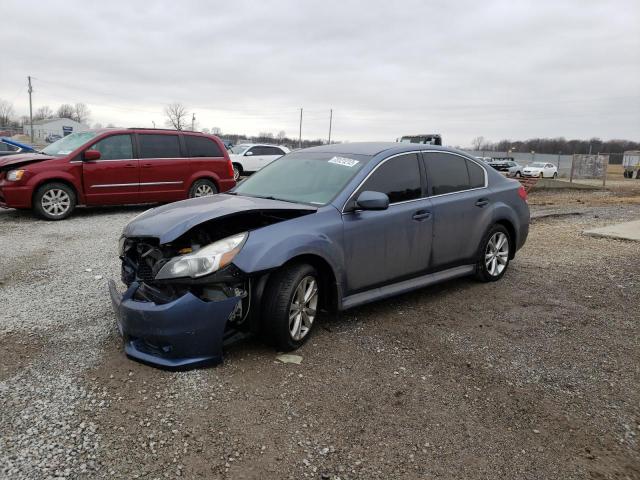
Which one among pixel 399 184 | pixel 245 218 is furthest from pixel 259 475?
pixel 399 184

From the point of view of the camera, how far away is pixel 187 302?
3354mm

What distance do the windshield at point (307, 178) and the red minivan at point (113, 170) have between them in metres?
5.74

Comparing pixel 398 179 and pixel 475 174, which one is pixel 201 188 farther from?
pixel 398 179

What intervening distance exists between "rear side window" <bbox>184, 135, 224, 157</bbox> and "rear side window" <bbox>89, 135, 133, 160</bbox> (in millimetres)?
1296

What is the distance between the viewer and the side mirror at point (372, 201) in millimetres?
4148

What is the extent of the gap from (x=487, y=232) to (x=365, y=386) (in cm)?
292

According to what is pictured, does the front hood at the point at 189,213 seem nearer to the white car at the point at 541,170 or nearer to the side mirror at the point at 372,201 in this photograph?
the side mirror at the point at 372,201

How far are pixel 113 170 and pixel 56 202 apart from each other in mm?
1182

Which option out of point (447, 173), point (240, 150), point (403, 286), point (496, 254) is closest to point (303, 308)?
point (403, 286)

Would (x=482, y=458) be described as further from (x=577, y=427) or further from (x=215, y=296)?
(x=215, y=296)

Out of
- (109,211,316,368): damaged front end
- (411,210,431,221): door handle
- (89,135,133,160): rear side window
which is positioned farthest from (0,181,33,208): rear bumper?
(411,210,431,221): door handle

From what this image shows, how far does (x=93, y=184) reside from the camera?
980cm

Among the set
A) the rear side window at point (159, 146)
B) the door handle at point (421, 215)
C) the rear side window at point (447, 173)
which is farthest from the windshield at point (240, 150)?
the door handle at point (421, 215)

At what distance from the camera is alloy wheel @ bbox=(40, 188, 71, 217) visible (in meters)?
9.40
